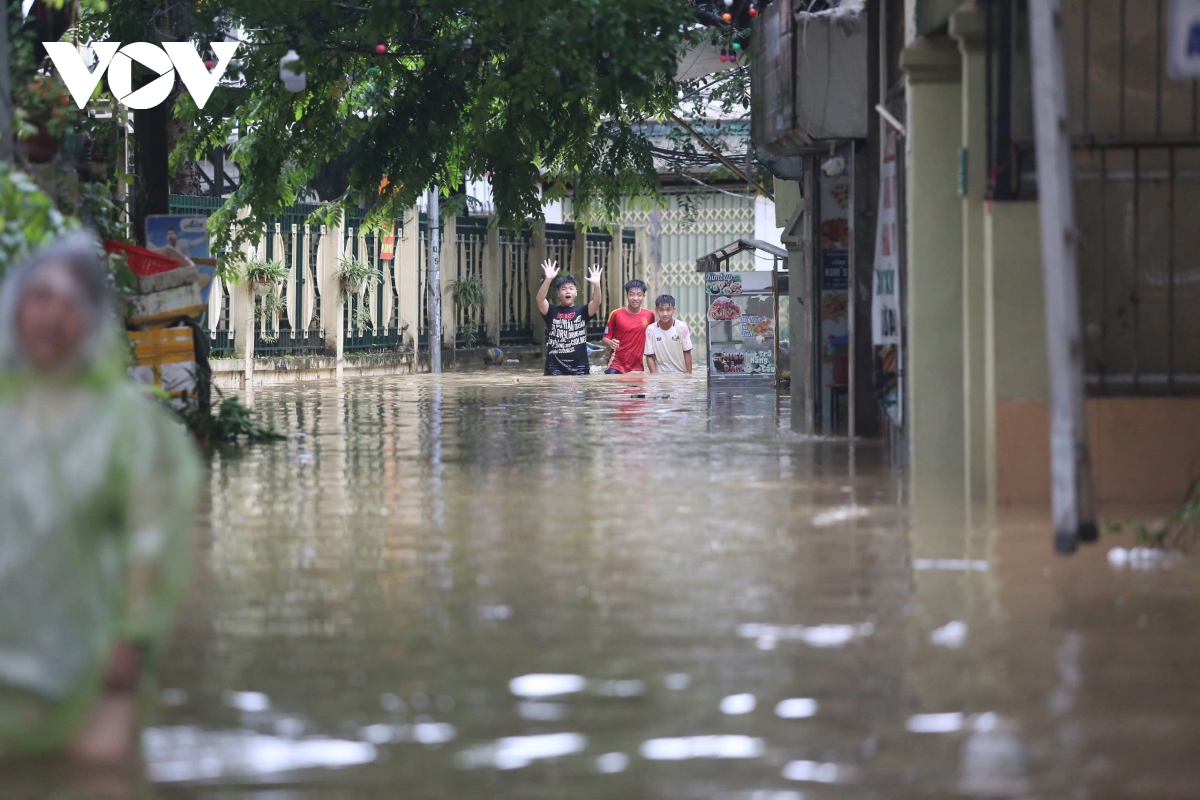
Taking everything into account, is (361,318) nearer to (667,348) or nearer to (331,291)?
(331,291)

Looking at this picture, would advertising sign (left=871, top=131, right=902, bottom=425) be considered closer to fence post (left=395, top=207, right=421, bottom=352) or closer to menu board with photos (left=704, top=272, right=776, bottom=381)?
menu board with photos (left=704, top=272, right=776, bottom=381)

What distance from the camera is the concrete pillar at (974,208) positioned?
397 inches

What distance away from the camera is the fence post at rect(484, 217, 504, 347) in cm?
3116

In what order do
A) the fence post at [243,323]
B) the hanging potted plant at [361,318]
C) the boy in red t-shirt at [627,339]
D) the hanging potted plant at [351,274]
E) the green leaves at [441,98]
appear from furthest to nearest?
1. the hanging potted plant at [361,318]
2. the boy in red t-shirt at [627,339]
3. the hanging potted plant at [351,274]
4. the fence post at [243,323]
5. the green leaves at [441,98]

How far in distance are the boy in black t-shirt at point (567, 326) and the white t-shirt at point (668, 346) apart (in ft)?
3.06

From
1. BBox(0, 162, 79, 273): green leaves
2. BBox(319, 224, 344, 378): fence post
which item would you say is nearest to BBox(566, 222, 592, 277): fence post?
BBox(319, 224, 344, 378): fence post

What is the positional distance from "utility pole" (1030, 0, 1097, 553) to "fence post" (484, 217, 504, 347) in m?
23.5

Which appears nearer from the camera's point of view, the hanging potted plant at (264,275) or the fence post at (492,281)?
the hanging potted plant at (264,275)

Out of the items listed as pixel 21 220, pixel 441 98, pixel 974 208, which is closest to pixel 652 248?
pixel 441 98

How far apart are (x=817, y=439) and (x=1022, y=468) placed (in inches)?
205

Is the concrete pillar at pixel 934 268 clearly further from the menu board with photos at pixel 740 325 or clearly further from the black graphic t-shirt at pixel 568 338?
the black graphic t-shirt at pixel 568 338

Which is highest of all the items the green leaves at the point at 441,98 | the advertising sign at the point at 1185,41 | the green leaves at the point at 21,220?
the green leaves at the point at 441,98

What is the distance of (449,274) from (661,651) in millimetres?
24078

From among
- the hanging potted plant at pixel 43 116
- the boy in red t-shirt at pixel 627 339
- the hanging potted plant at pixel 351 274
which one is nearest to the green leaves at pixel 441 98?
the hanging potted plant at pixel 43 116
